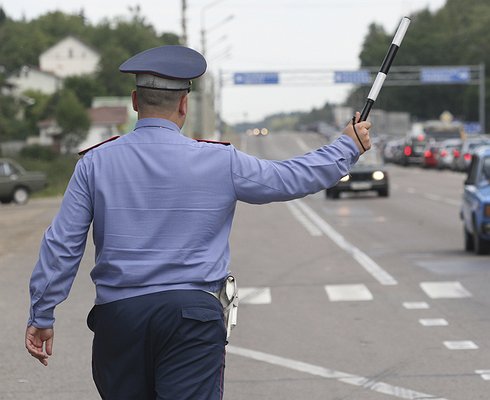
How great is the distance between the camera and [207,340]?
4.49 meters

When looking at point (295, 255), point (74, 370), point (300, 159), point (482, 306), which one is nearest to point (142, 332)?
point (300, 159)

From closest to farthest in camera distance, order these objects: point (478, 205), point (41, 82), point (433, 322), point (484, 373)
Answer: point (484, 373) → point (433, 322) → point (478, 205) → point (41, 82)

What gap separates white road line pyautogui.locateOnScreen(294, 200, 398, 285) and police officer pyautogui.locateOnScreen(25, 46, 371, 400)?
10.1m

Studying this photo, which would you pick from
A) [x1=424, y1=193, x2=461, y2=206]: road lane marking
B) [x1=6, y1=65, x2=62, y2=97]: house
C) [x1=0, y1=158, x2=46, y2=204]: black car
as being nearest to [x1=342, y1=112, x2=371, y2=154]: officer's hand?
[x1=424, y1=193, x2=461, y2=206]: road lane marking

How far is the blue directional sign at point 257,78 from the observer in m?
97.7

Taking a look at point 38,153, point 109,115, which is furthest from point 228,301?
point 109,115

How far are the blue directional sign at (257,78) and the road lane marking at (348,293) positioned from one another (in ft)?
275

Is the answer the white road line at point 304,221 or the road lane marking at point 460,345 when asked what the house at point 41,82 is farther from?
the road lane marking at point 460,345

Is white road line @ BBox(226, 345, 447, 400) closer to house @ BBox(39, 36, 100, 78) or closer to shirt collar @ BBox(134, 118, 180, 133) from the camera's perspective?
shirt collar @ BBox(134, 118, 180, 133)

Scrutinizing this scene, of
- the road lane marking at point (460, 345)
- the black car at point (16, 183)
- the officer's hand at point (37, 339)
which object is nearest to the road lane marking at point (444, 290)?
the road lane marking at point (460, 345)

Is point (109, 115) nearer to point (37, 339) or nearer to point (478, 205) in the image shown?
point (478, 205)

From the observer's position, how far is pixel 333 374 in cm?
888

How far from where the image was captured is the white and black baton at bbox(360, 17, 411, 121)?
15.9 feet

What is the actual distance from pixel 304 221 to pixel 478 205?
36.6ft
